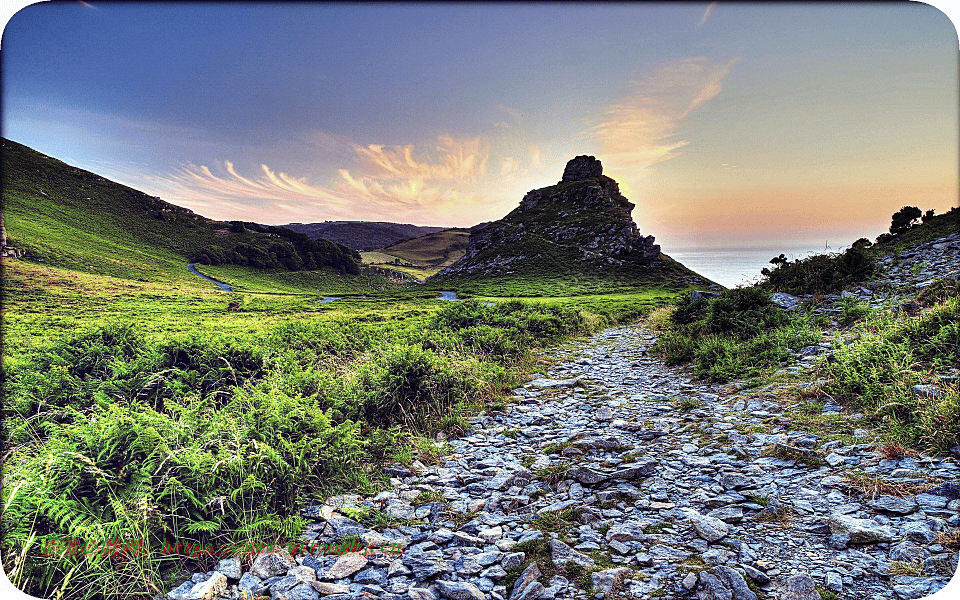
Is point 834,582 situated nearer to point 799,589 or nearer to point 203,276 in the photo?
point 799,589

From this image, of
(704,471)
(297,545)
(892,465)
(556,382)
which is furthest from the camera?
(556,382)

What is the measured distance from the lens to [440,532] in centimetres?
396

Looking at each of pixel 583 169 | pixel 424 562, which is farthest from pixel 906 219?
pixel 583 169

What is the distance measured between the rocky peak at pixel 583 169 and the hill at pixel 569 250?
0.43 metres

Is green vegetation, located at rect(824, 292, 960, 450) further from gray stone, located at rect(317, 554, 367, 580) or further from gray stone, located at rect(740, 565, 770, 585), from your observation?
gray stone, located at rect(317, 554, 367, 580)

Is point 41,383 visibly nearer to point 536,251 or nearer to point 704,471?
point 704,471

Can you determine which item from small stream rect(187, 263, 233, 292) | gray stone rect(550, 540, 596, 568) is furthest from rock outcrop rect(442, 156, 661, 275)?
gray stone rect(550, 540, 596, 568)

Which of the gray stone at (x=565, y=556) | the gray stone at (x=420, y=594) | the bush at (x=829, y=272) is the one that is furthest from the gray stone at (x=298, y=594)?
the bush at (x=829, y=272)

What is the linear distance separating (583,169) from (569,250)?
64946mm

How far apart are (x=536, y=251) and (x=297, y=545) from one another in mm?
114880

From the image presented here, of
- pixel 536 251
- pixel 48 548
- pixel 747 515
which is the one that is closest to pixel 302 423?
pixel 48 548

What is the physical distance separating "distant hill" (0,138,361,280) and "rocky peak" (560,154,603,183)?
10146 cm

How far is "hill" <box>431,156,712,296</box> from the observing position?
305ft

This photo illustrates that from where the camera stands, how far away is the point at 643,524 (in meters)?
3.94
